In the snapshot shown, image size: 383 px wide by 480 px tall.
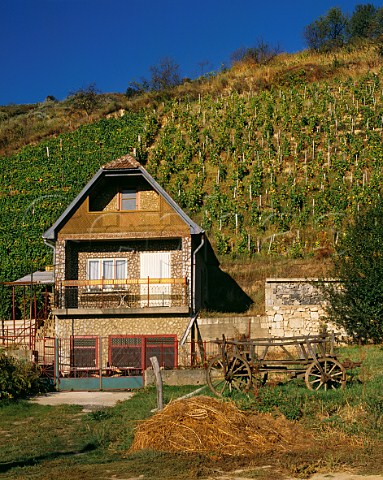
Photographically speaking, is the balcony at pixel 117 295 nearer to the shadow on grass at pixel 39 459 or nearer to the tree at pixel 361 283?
the tree at pixel 361 283

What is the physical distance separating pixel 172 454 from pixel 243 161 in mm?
34704

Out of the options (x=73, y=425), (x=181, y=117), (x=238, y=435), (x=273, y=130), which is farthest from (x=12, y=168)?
(x=238, y=435)

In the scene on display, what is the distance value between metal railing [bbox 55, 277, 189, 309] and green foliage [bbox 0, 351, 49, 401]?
591 cm

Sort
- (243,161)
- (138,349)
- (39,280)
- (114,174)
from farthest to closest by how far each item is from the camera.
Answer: (243,161) < (39,280) < (114,174) < (138,349)

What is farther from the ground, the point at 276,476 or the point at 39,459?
the point at 276,476

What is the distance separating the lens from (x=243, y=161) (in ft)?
155

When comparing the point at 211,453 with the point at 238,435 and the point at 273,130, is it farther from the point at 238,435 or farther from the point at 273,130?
the point at 273,130

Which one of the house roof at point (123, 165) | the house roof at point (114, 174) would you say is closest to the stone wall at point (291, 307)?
the house roof at point (114, 174)

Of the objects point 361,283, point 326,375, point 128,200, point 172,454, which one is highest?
point 128,200

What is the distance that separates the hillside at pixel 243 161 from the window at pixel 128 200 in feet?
26.5

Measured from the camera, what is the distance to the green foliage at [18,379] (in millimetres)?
22008

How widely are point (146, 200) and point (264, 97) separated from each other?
27774 mm

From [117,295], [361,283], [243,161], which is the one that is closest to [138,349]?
[117,295]

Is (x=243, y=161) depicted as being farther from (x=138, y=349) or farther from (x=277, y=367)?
(x=277, y=367)
